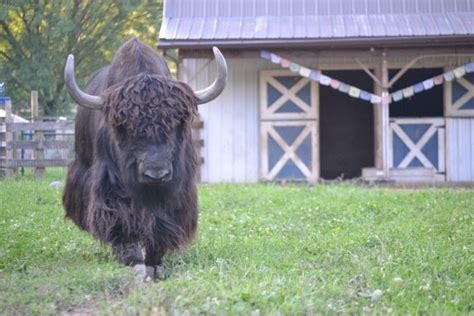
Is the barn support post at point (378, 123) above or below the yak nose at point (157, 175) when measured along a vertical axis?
above

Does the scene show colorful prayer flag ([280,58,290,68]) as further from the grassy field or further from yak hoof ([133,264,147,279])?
yak hoof ([133,264,147,279])

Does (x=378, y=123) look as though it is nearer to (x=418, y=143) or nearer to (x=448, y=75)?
(x=418, y=143)

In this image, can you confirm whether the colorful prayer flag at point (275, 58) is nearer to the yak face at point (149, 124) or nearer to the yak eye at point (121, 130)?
the yak face at point (149, 124)

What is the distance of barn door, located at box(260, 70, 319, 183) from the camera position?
1762cm

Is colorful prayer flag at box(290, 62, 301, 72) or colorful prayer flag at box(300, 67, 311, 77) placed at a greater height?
colorful prayer flag at box(290, 62, 301, 72)

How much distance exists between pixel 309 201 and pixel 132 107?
636 cm

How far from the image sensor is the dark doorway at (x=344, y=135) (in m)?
21.3

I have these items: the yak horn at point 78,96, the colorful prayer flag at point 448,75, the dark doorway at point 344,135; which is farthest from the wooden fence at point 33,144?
the yak horn at point 78,96

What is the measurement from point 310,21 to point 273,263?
39.1 feet

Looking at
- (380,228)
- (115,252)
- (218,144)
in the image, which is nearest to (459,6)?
(218,144)

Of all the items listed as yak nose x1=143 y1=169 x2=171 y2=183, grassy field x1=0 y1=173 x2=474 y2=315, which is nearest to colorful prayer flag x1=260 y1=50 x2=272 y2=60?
grassy field x1=0 y1=173 x2=474 y2=315

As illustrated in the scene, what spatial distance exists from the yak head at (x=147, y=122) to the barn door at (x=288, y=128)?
10.5 m

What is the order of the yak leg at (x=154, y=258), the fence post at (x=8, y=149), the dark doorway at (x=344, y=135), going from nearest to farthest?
the yak leg at (x=154, y=258) < the fence post at (x=8, y=149) < the dark doorway at (x=344, y=135)

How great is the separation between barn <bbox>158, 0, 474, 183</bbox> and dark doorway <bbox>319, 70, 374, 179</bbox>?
9.37 ft
